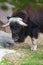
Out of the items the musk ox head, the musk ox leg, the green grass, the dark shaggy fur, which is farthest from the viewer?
the musk ox leg

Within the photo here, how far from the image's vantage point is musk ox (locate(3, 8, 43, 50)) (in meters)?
6.11

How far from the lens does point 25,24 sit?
6.14 metres

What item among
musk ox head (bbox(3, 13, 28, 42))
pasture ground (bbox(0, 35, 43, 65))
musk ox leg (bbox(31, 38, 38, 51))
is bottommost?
musk ox leg (bbox(31, 38, 38, 51))

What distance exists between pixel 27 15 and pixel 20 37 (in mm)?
719

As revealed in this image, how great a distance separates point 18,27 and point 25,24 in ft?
0.73

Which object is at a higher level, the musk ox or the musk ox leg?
the musk ox

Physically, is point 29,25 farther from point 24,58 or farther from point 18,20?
point 24,58

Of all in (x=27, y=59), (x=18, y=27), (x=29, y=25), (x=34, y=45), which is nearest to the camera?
(x=27, y=59)

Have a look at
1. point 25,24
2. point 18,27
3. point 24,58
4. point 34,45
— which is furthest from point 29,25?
point 24,58

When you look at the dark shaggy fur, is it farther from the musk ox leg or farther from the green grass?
the green grass

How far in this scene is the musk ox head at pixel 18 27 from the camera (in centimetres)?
604

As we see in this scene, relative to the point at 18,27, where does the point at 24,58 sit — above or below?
below

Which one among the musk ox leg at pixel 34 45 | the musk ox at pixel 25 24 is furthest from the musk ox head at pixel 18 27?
the musk ox leg at pixel 34 45

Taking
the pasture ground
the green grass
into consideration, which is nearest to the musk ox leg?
the pasture ground
